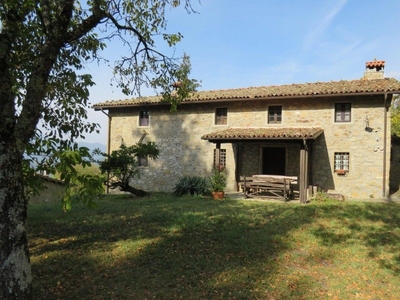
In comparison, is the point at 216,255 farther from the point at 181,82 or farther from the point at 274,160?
the point at 274,160

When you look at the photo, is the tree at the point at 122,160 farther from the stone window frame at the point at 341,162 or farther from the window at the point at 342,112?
the window at the point at 342,112

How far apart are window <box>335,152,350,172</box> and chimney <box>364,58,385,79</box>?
429cm

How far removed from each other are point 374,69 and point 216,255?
43.3ft

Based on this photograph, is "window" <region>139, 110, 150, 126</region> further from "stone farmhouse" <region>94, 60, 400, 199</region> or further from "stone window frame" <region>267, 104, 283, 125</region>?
"stone window frame" <region>267, 104, 283, 125</region>

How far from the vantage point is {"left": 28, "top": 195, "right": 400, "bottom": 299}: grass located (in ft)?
A: 12.8

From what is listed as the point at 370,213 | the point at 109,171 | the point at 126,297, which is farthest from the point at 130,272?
the point at 109,171

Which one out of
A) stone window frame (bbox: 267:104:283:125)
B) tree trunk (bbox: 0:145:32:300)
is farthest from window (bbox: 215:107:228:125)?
tree trunk (bbox: 0:145:32:300)

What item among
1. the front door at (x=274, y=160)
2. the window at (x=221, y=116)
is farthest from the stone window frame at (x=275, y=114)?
the window at (x=221, y=116)

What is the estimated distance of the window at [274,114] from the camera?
13796 millimetres

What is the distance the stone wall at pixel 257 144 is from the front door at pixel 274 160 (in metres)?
0.28

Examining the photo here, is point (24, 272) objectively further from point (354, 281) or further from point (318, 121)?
point (318, 121)

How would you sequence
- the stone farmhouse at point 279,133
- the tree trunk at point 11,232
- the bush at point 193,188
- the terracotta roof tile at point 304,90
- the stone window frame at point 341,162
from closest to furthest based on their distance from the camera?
the tree trunk at point 11,232, the terracotta roof tile at point 304,90, the stone farmhouse at point 279,133, the stone window frame at point 341,162, the bush at point 193,188

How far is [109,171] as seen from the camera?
39.3ft

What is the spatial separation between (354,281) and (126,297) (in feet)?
10.6
